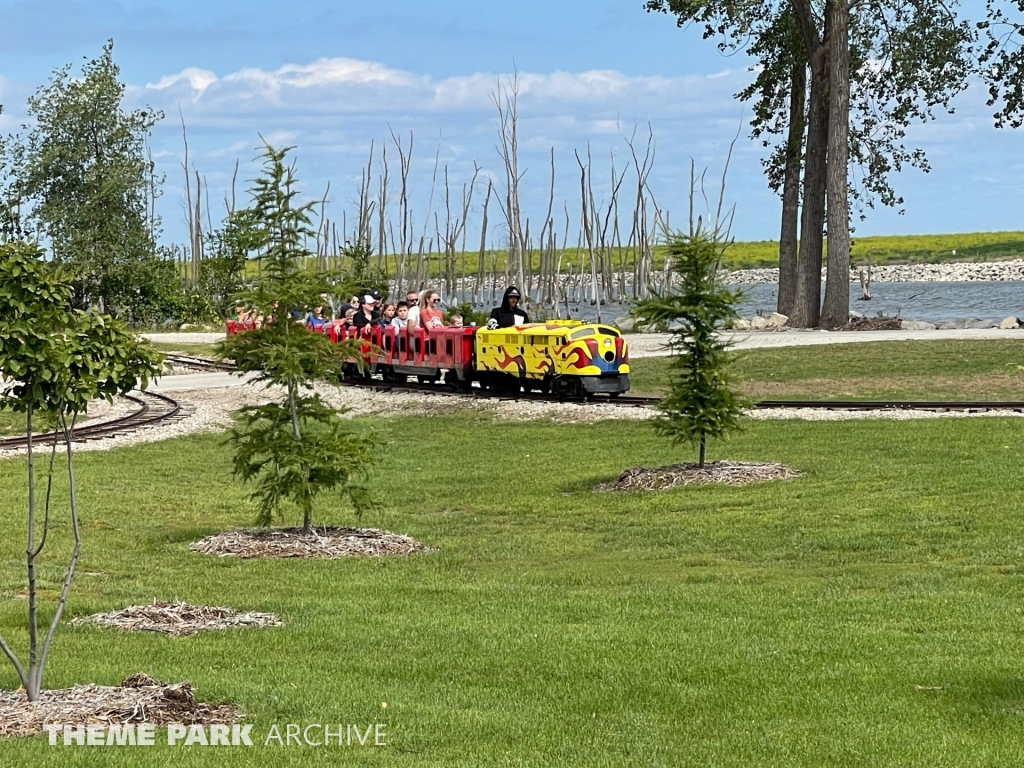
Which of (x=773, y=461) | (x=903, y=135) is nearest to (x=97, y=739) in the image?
(x=773, y=461)

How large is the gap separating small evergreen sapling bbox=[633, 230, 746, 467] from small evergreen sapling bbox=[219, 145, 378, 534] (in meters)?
5.84

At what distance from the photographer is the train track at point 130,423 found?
25.5 metres

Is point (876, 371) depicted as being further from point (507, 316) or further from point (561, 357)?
point (507, 316)

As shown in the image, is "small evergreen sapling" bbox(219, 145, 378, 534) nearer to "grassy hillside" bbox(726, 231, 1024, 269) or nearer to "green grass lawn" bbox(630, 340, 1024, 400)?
"green grass lawn" bbox(630, 340, 1024, 400)

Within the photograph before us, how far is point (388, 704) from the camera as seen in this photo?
8.68 metres

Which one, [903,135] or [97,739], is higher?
[903,135]

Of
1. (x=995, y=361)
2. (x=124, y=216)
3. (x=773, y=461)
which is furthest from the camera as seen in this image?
(x=124, y=216)

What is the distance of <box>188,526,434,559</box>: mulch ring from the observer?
15844 mm

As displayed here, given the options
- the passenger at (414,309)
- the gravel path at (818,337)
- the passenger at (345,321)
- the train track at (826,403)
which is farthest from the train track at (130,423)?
the train track at (826,403)

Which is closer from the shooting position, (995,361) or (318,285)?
(318,285)

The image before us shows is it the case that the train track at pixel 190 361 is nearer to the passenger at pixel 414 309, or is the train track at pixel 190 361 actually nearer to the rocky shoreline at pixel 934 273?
the passenger at pixel 414 309

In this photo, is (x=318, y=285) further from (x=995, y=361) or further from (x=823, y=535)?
(x=995, y=361)

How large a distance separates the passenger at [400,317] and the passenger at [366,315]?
0.54m

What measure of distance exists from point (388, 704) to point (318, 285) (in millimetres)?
7447
